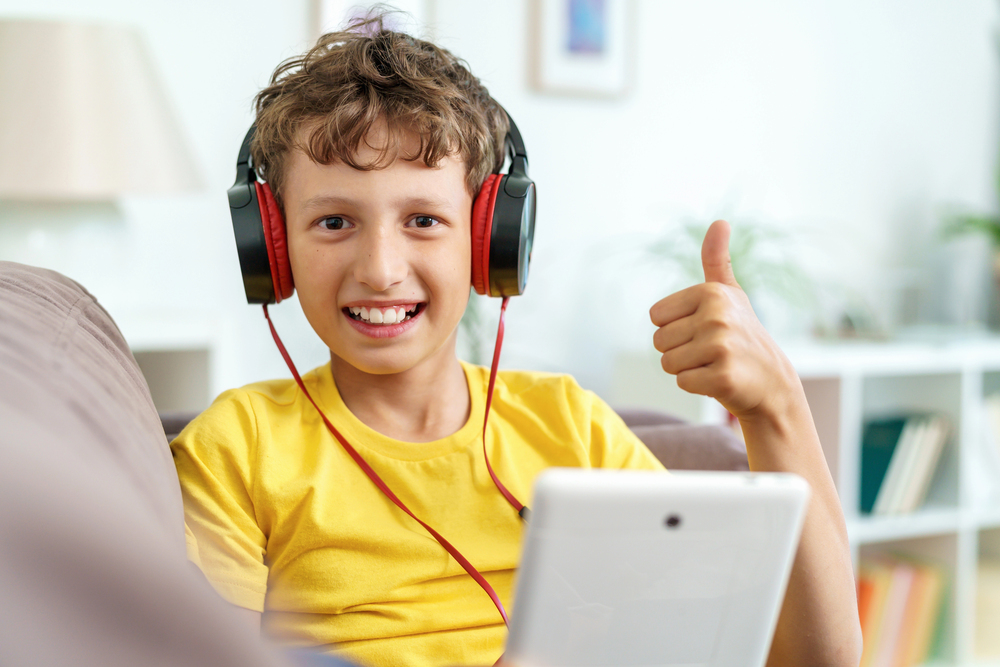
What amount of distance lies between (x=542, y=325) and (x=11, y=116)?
4.22 ft

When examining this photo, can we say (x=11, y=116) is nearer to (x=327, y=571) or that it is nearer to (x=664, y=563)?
(x=327, y=571)

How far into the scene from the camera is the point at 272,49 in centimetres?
198

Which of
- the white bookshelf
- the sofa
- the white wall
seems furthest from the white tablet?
the white bookshelf

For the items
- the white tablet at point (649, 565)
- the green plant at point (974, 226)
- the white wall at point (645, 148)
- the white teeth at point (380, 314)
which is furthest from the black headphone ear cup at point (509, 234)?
the green plant at point (974, 226)

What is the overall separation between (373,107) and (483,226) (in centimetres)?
16

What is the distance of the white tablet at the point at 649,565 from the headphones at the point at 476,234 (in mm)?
404

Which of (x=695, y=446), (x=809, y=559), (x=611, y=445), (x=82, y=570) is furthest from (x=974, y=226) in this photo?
(x=82, y=570)

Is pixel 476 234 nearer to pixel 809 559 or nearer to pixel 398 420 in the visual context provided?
pixel 398 420

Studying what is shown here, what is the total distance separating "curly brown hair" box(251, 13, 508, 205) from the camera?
819 mm

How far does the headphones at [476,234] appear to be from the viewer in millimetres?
840

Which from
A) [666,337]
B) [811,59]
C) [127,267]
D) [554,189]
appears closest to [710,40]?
[811,59]

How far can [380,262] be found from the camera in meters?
0.80

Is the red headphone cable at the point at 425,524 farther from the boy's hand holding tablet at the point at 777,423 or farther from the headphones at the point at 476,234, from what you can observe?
the boy's hand holding tablet at the point at 777,423

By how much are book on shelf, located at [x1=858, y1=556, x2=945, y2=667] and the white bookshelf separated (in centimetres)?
6
